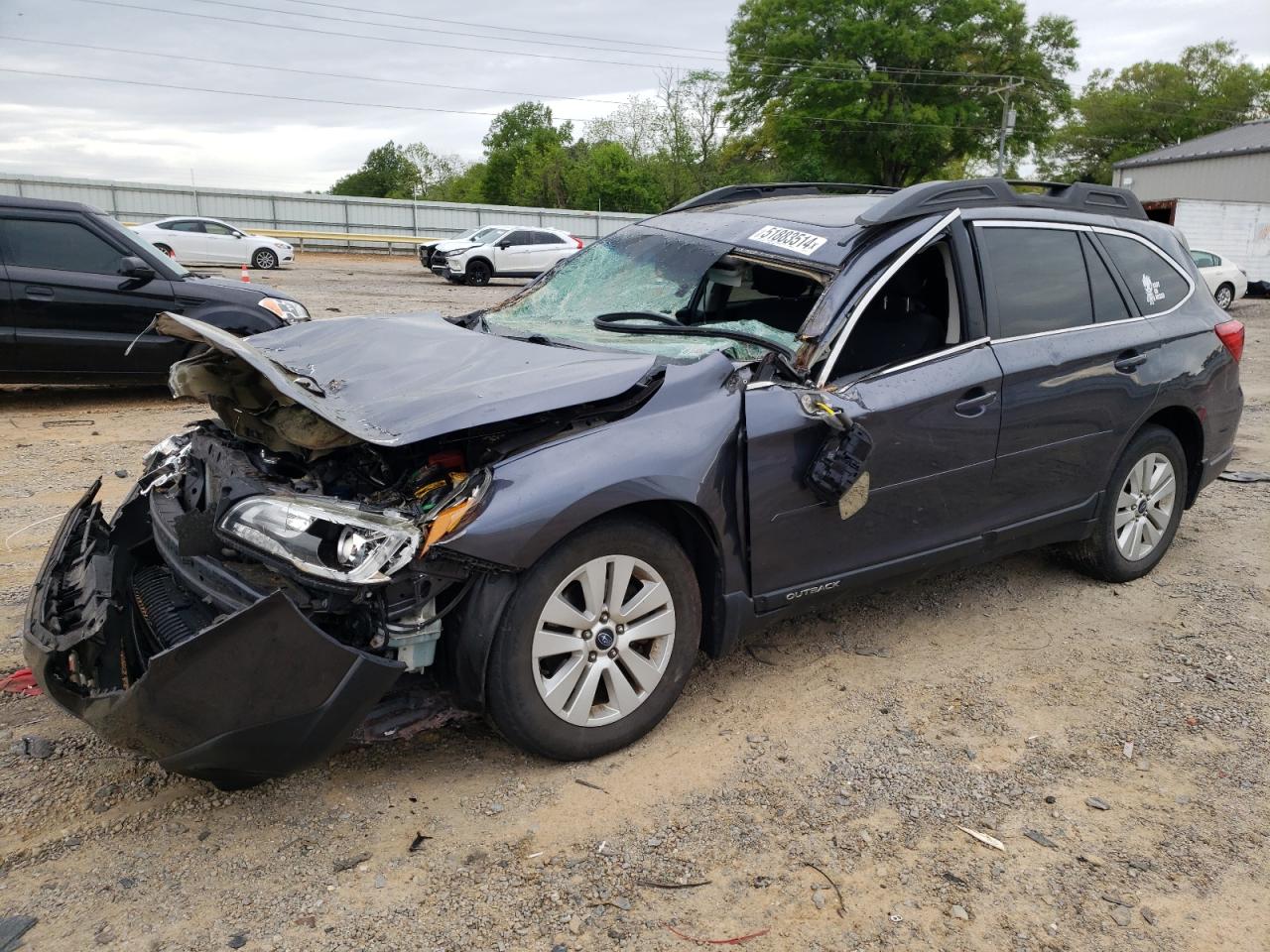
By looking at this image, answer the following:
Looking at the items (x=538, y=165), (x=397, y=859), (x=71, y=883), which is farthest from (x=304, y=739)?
(x=538, y=165)

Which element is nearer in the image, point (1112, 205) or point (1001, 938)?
point (1001, 938)

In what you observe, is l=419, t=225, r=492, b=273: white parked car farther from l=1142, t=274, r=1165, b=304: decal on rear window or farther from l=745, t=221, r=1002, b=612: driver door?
l=745, t=221, r=1002, b=612: driver door

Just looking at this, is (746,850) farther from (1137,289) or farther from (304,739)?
(1137,289)

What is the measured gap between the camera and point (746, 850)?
2779mm

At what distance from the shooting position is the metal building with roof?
137 ft

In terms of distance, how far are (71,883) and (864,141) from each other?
47895 millimetres

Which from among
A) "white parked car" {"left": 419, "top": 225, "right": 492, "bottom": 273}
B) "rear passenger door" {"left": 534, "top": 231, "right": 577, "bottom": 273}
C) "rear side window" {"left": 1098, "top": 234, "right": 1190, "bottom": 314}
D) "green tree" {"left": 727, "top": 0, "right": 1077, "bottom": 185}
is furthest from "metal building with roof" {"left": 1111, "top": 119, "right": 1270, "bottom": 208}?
"rear side window" {"left": 1098, "top": 234, "right": 1190, "bottom": 314}

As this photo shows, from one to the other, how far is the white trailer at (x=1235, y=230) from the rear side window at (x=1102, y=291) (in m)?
27.3

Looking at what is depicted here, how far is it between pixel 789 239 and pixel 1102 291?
158 centimetres

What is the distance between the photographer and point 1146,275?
468cm

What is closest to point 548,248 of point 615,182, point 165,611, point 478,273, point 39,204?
point 478,273

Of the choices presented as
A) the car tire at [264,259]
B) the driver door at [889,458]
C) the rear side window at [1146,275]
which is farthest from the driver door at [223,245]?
the driver door at [889,458]

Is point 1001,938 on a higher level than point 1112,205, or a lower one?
lower

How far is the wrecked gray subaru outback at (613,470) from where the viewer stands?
2.68 meters
